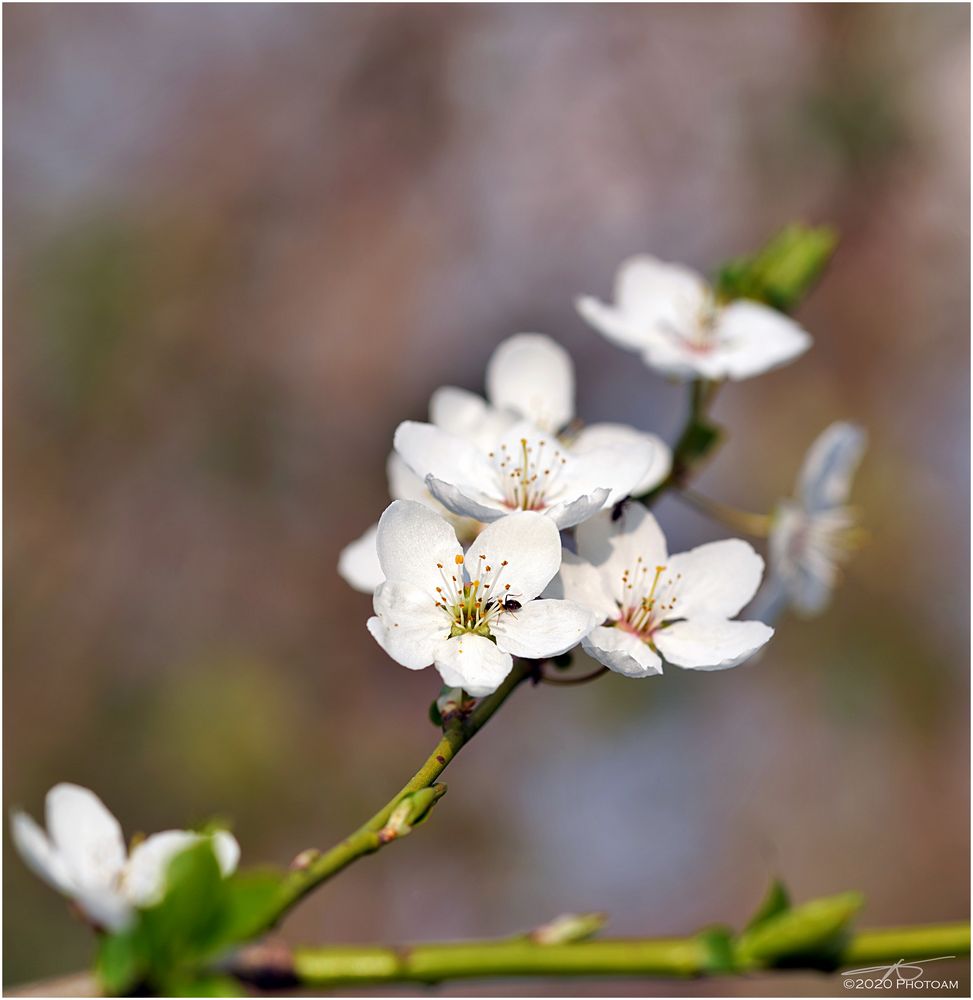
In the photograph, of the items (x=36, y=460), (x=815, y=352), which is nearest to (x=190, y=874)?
(x=36, y=460)

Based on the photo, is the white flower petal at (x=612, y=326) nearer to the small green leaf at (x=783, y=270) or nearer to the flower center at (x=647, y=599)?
the small green leaf at (x=783, y=270)

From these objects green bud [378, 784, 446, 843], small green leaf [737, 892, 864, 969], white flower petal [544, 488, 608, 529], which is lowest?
small green leaf [737, 892, 864, 969]

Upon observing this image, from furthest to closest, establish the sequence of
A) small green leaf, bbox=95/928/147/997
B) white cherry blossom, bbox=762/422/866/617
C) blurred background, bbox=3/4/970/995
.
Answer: blurred background, bbox=3/4/970/995 → white cherry blossom, bbox=762/422/866/617 → small green leaf, bbox=95/928/147/997

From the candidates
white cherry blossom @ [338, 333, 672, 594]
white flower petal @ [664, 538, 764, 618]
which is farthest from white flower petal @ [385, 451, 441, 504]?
white flower petal @ [664, 538, 764, 618]

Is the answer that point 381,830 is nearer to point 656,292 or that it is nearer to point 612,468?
point 612,468

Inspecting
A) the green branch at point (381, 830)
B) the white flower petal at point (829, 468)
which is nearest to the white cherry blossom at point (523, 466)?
the green branch at point (381, 830)

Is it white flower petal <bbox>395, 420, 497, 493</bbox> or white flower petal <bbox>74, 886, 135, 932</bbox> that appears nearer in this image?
white flower petal <bbox>74, 886, 135, 932</bbox>

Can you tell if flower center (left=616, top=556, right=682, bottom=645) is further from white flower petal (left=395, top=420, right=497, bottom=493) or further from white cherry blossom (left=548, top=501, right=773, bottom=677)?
white flower petal (left=395, top=420, right=497, bottom=493)

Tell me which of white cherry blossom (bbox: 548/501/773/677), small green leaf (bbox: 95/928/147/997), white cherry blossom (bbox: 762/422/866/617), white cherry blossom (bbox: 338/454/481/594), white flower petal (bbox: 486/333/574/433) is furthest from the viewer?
white cherry blossom (bbox: 762/422/866/617)
